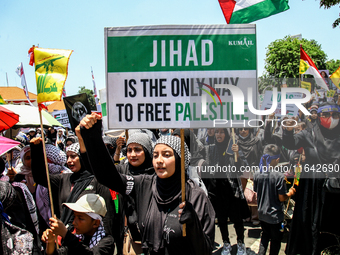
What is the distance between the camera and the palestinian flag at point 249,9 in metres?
3.28

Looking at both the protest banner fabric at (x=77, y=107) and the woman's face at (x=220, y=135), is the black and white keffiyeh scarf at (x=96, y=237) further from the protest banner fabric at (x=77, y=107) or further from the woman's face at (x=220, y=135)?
the woman's face at (x=220, y=135)

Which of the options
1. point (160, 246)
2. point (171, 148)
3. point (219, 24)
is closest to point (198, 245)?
point (160, 246)

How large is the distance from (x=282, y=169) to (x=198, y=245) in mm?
3077

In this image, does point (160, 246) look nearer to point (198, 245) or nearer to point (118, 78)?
point (198, 245)

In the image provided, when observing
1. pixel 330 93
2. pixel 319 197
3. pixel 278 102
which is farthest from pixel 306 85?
pixel 319 197

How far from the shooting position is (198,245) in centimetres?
207

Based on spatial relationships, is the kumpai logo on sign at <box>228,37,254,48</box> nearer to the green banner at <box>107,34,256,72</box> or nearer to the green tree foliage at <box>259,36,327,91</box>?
the green banner at <box>107,34,256,72</box>

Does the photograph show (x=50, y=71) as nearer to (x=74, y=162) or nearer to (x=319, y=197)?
(x=74, y=162)

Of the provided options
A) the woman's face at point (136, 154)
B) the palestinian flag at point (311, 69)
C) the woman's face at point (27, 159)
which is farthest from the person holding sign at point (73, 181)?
the palestinian flag at point (311, 69)

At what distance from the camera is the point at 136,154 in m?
3.40

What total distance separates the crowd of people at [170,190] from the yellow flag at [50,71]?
549mm

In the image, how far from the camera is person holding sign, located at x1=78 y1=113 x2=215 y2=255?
208 cm

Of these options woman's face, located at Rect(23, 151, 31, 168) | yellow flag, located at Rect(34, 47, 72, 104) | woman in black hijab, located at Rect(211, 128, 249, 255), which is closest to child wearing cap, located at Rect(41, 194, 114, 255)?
yellow flag, located at Rect(34, 47, 72, 104)

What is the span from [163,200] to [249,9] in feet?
7.89
